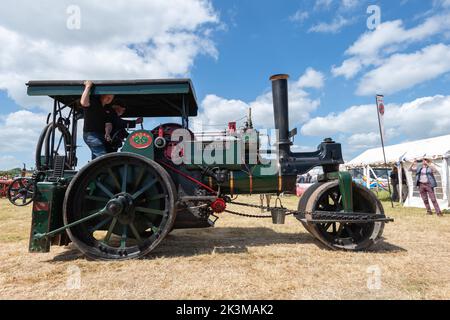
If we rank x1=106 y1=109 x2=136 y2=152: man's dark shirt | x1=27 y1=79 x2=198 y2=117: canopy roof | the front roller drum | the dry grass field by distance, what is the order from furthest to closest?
x1=106 y1=109 x2=136 y2=152: man's dark shirt < the front roller drum < x1=27 y1=79 x2=198 y2=117: canopy roof < the dry grass field

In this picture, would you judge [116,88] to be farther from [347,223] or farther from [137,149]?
[347,223]

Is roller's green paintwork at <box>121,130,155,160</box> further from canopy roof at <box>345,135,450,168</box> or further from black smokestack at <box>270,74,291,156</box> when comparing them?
canopy roof at <box>345,135,450,168</box>

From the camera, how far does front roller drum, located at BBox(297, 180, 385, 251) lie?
14.2ft

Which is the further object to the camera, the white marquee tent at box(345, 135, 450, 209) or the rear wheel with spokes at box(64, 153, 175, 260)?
the white marquee tent at box(345, 135, 450, 209)

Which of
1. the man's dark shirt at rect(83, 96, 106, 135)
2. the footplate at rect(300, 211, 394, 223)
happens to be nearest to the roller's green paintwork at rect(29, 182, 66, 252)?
the man's dark shirt at rect(83, 96, 106, 135)

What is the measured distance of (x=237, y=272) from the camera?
3365 millimetres

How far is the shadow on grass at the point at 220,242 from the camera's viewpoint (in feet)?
14.0

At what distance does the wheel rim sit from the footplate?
8 cm

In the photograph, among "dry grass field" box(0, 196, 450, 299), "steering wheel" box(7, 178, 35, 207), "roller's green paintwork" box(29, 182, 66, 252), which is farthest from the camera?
"steering wheel" box(7, 178, 35, 207)

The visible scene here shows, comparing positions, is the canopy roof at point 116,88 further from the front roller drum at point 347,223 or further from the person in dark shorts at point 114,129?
the front roller drum at point 347,223

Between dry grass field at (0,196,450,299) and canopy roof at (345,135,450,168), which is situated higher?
canopy roof at (345,135,450,168)

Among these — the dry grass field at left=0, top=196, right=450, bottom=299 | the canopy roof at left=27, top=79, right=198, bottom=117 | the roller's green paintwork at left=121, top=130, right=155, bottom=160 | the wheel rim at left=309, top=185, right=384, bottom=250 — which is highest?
the canopy roof at left=27, top=79, right=198, bottom=117
